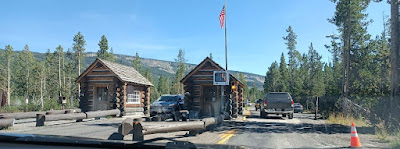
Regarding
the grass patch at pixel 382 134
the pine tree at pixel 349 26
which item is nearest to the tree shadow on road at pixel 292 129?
the grass patch at pixel 382 134

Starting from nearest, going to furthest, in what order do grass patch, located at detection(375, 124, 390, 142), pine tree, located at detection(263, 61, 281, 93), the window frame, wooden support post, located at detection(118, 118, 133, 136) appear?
wooden support post, located at detection(118, 118, 133, 136) < grass patch, located at detection(375, 124, 390, 142) < the window frame < pine tree, located at detection(263, 61, 281, 93)

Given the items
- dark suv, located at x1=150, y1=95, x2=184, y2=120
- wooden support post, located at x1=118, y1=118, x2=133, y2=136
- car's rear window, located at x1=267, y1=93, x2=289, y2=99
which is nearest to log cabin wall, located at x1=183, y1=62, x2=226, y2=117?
Result: dark suv, located at x1=150, y1=95, x2=184, y2=120

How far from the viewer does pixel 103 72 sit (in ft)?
74.3

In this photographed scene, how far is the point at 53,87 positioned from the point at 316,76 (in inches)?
2291

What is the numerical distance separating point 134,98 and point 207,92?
713cm

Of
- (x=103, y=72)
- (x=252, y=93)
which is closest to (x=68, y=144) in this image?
(x=103, y=72)

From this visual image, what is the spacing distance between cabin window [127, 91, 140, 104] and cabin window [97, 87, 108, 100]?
1905 millimetres

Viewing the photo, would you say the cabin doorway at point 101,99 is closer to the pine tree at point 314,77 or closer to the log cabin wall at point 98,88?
the log cabin wall at point 98,88

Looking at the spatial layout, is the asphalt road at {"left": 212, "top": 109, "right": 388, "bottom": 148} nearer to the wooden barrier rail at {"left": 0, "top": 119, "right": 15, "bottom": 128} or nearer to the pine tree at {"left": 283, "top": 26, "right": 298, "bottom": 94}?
the wooden barrier rail at {"left": 0, "top": 119, "right": 15, "bottom": 128}

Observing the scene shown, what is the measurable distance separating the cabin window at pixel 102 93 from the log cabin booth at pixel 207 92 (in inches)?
273

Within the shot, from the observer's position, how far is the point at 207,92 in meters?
22.2

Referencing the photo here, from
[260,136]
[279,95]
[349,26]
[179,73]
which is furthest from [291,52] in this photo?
[260,136]

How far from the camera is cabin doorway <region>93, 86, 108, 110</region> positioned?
2341 cm

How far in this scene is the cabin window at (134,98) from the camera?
24.3 m
